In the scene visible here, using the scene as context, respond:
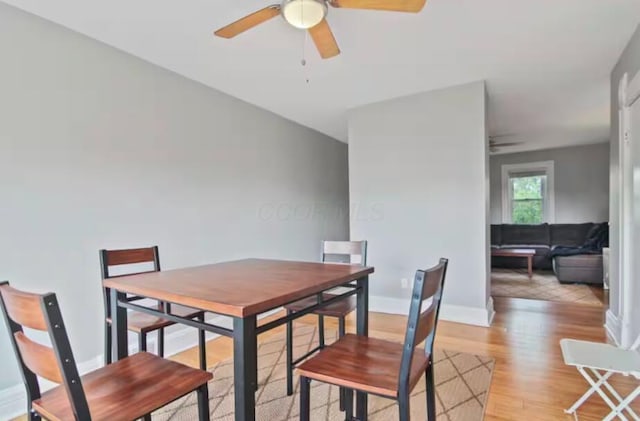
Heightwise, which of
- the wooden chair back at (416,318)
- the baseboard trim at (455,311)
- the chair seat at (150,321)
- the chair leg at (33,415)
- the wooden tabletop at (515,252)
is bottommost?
the baseboard trim at (455,311)

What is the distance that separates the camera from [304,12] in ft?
5.63

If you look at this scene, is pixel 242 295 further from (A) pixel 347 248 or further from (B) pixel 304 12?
(B) pixel 304 12

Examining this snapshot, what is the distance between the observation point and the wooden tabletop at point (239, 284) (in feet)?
3.69

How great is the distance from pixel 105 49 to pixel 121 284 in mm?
1860

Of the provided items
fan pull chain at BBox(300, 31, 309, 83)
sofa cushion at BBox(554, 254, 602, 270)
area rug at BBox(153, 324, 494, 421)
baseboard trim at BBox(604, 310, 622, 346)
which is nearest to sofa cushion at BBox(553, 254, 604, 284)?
sofa cushion at BBox(554, 254, 602, 270)

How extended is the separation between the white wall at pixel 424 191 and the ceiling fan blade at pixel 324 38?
5.75 feet

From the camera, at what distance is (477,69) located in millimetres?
2961

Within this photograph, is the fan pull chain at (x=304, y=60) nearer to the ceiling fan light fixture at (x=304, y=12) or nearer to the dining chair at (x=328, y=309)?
the ceiling fan light fixture at (x=304, y=12)

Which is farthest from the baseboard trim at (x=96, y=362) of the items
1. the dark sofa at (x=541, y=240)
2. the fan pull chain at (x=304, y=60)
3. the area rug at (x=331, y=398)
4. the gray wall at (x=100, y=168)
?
the dark sofa at (x=541, y=240)

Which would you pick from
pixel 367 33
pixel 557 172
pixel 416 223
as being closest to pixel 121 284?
pixel 367 33

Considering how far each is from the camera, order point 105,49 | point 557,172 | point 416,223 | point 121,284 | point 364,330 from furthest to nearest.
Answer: point 557,172
point 416,223
point 105,49
point 364,330
point 121,284

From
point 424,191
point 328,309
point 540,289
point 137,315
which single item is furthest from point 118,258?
point 540,289

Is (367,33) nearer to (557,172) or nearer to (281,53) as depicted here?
(281,53)

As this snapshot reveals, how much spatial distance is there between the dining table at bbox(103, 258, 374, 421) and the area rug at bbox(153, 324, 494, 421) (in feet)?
1.67
